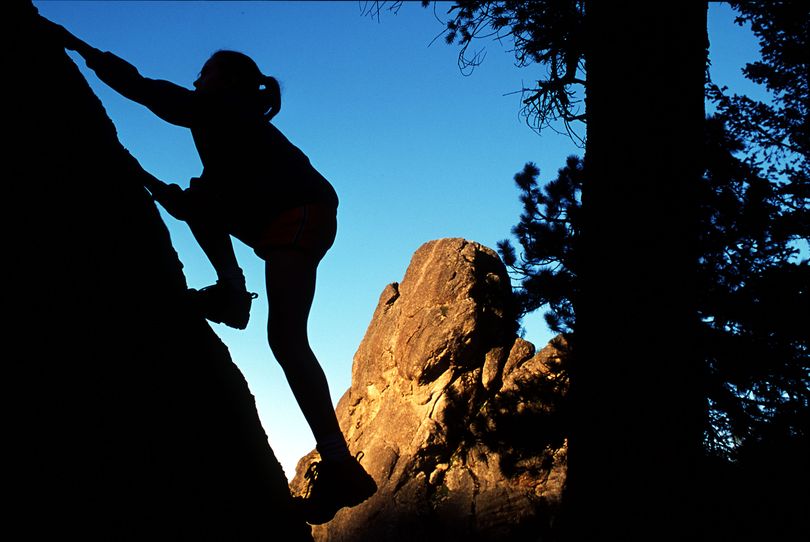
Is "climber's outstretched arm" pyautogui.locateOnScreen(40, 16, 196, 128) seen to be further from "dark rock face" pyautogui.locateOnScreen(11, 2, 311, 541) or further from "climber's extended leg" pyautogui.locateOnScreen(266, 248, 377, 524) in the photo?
"climber's extended leg" pyautogui.locateOnScreen(266, 248, 377, 524)

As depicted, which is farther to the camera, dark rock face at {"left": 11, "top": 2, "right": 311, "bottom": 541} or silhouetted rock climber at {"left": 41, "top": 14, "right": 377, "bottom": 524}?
silhouetted rock climber at {"left": 41, "top": 14, "right": 377, "bottom": 524}

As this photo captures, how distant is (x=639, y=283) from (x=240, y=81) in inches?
71.8

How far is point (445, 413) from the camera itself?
1510 cm

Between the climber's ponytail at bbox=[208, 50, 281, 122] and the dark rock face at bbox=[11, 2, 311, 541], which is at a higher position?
the climber's ponytail at bbox=[208, 50, 281, 122]

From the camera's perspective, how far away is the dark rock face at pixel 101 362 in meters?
1.94

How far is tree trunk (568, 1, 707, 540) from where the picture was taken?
2.56 meters

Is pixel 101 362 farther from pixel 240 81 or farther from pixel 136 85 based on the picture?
pixel 240 81

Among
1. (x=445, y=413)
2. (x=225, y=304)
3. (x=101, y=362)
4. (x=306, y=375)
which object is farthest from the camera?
(x=445, y=413)

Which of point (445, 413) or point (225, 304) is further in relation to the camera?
point (445, 413)

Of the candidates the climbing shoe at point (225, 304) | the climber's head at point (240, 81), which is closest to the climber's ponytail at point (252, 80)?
the climber's head at point (240, 81)

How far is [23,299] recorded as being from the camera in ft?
6.65

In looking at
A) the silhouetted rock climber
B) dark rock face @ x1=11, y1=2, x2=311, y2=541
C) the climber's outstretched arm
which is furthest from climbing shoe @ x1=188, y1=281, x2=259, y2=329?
the climber's outstretched arm

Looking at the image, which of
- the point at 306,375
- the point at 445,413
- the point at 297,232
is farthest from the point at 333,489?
the point at 445,413

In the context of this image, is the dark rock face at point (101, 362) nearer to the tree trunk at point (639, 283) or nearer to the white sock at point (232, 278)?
the white sock at point (232, 278)
